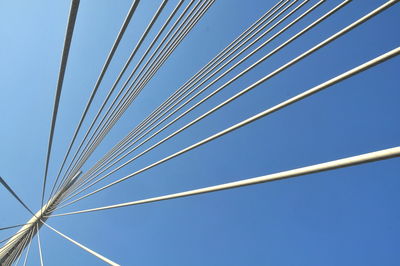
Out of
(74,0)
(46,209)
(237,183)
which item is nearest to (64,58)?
(74,0)

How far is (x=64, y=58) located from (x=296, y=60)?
2.48 metres

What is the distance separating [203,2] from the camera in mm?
6312

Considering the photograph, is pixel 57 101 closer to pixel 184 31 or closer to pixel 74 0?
pixel 74 0

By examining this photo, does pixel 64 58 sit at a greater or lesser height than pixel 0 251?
greater

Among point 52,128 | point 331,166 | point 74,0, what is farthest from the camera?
point 52,128

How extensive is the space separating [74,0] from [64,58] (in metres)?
0.75

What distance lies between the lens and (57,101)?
369 centimetres

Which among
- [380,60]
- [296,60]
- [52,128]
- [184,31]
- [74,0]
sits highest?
[184,31]

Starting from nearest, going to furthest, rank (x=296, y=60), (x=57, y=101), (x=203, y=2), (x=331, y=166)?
(x=331, y=166) < (x=296, y=60) < (x=57, y=101) < (x=203, y=2)

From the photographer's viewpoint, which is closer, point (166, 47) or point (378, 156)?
point (378, 156)

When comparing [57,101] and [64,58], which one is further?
[57,101]

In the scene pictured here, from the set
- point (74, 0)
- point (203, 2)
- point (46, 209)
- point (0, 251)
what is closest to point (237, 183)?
point (74, 0)

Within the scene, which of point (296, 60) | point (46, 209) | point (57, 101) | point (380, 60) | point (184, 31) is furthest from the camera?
point (46, 209)

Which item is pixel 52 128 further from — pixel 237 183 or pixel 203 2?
pixel 203 2
